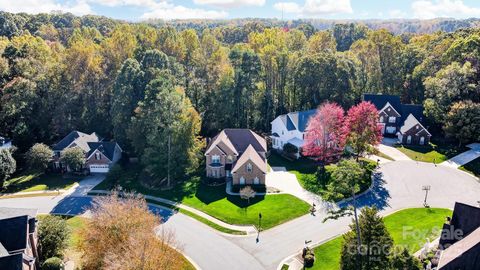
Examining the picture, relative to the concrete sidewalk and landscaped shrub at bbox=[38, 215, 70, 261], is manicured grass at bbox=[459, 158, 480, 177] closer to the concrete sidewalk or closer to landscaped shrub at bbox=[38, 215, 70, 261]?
the concrete sidewalk

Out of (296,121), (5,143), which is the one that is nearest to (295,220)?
(296,121)

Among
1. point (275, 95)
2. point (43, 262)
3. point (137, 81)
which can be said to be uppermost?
point (137, 81)

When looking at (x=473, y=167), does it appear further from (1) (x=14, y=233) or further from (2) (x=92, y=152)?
(2) (x=92, y=152)

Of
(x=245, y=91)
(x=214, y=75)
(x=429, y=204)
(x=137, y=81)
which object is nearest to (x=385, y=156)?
(x=429, y=204)

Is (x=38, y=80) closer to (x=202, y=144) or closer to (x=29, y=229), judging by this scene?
(x=202, y=144)

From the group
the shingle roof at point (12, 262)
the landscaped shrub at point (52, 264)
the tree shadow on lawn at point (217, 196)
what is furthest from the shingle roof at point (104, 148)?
the shingle roof at point (12, 262)

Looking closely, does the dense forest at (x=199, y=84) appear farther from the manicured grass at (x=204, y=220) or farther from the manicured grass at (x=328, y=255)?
the manicured grass at (x=328, y=255)
